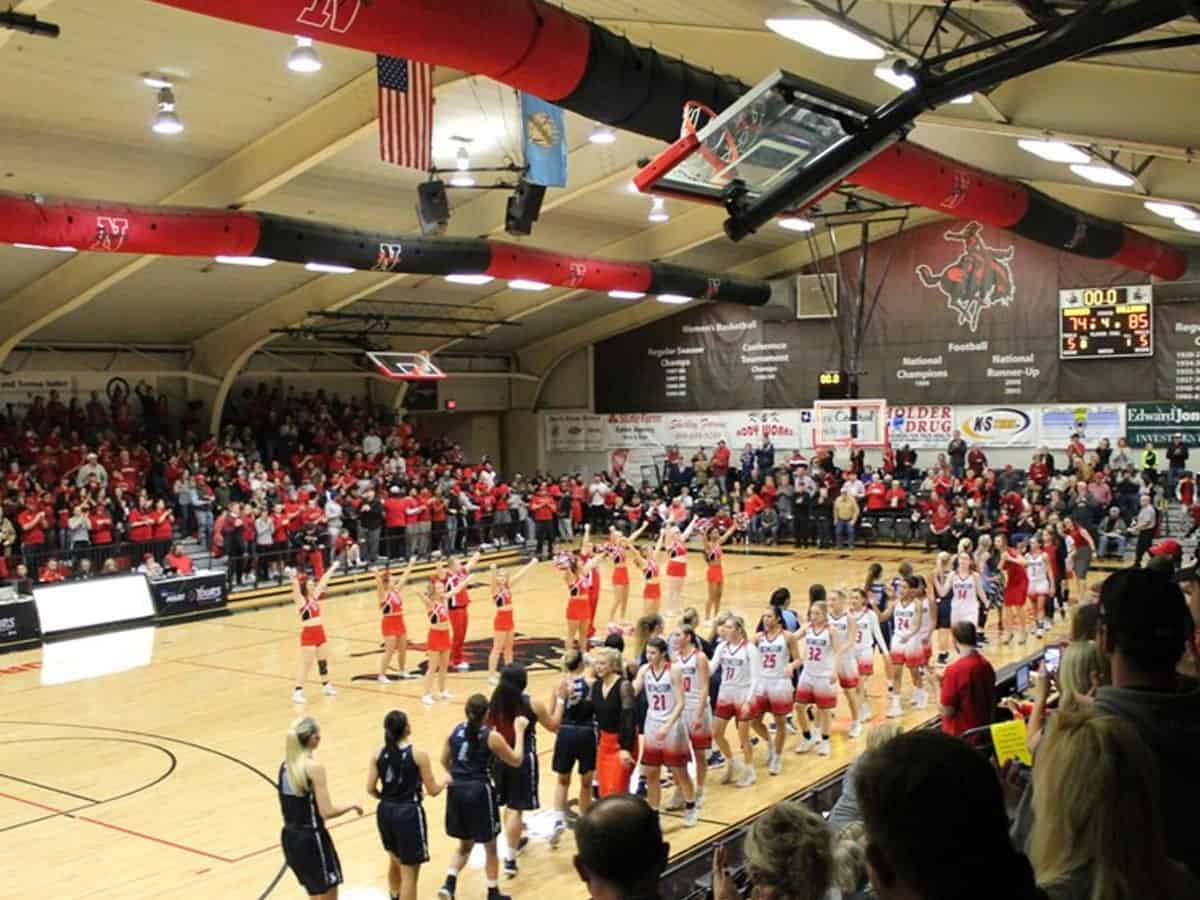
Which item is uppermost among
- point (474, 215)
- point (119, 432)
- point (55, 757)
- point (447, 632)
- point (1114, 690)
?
point (474, 215)

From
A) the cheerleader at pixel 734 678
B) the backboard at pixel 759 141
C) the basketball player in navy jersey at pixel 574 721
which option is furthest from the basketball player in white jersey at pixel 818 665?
the backboard at pixel 759 141

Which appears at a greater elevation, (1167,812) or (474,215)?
(474,215)

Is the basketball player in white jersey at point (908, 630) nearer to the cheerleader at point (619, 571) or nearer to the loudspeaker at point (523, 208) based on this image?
the cheerleader at point (619, 571)

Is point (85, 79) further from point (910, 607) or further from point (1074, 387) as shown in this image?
point (1074, 387)

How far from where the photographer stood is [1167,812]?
9.37ft

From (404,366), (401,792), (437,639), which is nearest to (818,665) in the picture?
(437,639)

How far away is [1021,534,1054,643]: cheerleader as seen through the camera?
56.1ft

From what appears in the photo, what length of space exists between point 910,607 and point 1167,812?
33.9 feet

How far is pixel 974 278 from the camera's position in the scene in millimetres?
30469

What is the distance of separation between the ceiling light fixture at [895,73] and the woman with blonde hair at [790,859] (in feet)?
16.2

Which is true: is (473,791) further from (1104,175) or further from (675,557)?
(1104,175)

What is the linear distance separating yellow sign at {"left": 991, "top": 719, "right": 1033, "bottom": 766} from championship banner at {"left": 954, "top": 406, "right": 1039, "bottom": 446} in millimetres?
26704

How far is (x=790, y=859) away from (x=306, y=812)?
427 cm

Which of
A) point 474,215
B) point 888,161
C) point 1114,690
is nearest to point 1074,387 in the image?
point 474,215
